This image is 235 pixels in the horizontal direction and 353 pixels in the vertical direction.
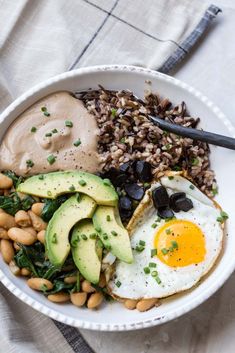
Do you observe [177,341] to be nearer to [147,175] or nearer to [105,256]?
[105,256]

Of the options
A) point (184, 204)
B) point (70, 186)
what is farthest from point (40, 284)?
point (184, 204)

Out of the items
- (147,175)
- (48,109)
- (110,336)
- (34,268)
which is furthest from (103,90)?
(110,336)

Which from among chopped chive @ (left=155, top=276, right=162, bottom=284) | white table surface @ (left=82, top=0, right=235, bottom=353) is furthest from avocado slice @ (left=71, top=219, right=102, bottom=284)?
white table surface @ (left=82, top=0, right=235, bottom=353)

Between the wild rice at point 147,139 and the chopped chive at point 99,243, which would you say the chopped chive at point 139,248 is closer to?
the chopped chive at point 99,243

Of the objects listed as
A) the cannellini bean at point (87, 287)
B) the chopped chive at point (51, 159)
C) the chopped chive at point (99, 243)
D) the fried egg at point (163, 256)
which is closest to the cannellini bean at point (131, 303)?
the fried egg at point (163, 256)

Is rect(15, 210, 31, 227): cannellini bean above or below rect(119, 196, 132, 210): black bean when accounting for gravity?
below

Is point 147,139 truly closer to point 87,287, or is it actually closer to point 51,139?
point 51,139

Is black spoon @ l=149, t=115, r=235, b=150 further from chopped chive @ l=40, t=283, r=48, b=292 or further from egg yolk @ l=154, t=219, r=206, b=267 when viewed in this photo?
chopped chive @ l=40, t=283, r=48, b=292
